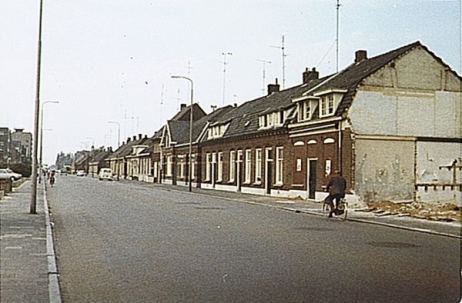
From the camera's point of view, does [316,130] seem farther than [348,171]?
Yes

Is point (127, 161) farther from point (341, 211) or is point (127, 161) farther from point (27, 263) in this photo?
point (27, 263)

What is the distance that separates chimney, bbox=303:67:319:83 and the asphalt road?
31.3m

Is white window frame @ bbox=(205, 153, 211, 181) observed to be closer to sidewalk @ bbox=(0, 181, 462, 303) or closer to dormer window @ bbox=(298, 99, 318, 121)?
dormer window @ bbox=(298, 99, 318, 121)

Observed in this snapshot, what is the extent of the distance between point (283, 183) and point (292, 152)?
2.52 meters

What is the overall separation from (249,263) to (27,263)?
3.77m

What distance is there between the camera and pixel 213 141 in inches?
2405

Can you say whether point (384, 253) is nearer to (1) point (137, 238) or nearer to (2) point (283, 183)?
(1) point (137, 238)

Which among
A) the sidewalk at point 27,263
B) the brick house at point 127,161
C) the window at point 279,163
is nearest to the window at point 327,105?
the window at point 279,163

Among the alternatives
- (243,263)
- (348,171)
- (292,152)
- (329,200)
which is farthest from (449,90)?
(243,263)

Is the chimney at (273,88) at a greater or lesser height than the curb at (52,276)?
greater

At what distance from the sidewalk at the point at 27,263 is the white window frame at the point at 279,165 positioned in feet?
85.4

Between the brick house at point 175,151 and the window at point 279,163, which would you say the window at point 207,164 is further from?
the window at point 279,163

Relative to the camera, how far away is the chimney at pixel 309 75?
51.8 m

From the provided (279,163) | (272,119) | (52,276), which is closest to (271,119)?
(272,119)
